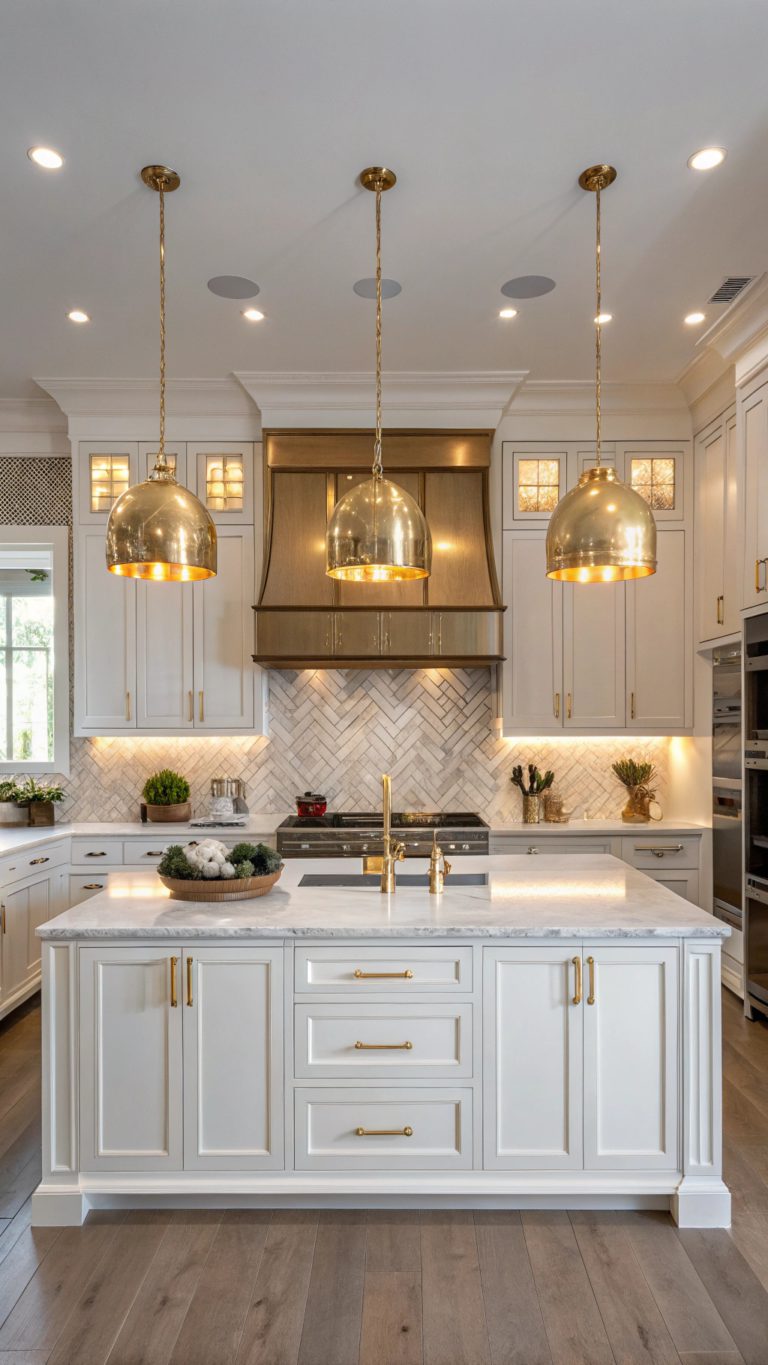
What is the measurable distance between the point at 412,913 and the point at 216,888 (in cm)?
62

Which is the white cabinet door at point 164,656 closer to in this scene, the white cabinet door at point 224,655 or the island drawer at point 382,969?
the white cabinet door at point 224,655

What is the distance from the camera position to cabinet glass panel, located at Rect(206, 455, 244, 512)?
5035mm

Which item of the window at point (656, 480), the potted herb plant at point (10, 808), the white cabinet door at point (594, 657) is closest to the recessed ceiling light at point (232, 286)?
the white cabinet door at point (594, 657)

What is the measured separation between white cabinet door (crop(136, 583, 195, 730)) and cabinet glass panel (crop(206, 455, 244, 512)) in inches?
20.6

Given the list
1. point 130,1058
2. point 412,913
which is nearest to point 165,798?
point 130,1058

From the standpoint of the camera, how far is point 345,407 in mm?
4863

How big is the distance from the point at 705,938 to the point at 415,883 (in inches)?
39.1

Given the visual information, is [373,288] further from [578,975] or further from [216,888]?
[578,975]

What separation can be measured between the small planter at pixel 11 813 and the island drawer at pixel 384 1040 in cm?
302

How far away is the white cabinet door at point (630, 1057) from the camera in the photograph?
2.45 metres

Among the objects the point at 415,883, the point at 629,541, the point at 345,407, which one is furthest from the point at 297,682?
the point at 629,541

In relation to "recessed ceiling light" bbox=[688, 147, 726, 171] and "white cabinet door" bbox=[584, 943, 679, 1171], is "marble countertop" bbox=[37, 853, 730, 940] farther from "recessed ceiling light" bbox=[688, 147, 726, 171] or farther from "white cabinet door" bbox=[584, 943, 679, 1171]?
"recessed ceiling light" bbox=[688, 147, 726, 171]

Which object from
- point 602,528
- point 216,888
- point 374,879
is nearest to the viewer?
point 602,528

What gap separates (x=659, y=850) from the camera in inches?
185
